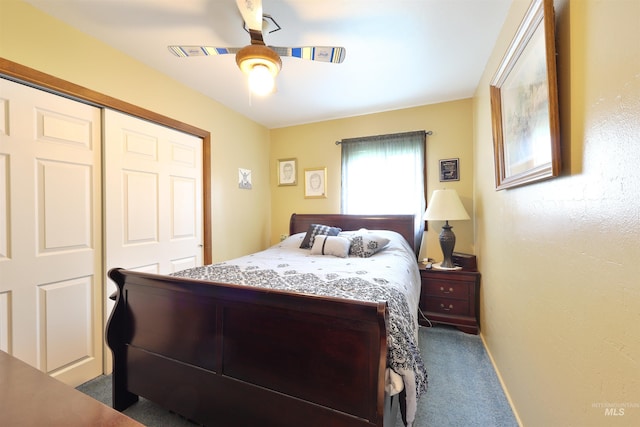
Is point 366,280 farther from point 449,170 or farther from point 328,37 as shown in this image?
point 449,170

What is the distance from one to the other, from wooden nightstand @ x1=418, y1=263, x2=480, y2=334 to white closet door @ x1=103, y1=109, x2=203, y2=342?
2461mm

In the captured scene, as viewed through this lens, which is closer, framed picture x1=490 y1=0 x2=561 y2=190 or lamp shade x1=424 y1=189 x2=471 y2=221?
framed picture x1=490 y1=0 x2=561 y2=190

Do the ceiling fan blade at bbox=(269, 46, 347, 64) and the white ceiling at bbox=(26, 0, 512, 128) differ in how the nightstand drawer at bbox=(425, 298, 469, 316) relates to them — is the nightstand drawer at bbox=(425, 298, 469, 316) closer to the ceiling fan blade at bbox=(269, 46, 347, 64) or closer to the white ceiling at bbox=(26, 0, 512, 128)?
the white ceiling at bbox=(26, 0, 512, 128)

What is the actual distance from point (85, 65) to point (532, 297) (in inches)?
126

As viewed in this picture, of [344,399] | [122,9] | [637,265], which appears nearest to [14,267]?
[122,9]

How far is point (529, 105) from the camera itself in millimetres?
1262

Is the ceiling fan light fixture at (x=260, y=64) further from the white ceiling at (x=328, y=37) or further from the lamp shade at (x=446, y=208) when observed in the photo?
the lamp shade at (x=446, y=208)

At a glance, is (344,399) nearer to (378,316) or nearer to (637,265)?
(378,316)

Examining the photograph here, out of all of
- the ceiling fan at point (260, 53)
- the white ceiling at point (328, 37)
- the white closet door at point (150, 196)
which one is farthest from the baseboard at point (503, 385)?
the white closet door at point (150, 196)

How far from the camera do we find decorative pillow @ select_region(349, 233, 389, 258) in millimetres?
2553

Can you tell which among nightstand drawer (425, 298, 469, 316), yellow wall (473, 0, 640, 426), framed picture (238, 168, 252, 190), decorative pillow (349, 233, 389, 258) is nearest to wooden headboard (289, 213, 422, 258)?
decorative pillow (349, 233, 389, 258)

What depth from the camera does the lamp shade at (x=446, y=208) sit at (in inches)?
102

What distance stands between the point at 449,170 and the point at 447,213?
2.22ft

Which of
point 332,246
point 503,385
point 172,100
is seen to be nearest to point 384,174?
point 332,246
